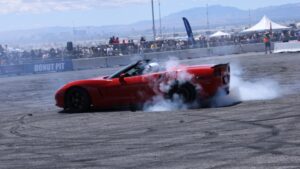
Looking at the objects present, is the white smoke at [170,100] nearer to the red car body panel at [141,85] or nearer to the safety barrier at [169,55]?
the red car body panel at [141,85]

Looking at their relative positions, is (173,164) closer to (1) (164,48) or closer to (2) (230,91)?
(2) (230,91)

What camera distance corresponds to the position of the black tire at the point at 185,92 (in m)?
14.4

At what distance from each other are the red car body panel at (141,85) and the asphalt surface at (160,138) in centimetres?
40

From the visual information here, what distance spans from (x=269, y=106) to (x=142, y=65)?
3.16m

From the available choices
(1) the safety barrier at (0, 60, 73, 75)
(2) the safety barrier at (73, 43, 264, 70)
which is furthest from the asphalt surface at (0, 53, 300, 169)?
(2) the safety barrier at (73, 43, 264, 70)

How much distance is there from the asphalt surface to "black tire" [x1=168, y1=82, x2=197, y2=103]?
21.1 inches

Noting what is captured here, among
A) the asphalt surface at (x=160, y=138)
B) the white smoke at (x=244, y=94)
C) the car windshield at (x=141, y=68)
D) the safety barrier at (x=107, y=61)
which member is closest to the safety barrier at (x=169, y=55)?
the safety barrier at (x=107, y=61)

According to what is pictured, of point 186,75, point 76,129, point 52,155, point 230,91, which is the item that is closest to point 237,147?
point 52,155

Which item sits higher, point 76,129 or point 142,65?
point 142,65

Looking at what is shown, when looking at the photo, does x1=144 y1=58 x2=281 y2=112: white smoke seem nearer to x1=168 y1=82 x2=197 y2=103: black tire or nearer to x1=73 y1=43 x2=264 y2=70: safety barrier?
x1=168 y1=82 x2=197 y2=103: black tire

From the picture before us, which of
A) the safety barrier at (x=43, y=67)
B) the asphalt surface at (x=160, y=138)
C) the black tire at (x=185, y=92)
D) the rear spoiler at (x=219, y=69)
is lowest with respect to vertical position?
the safety barrier at (x=43, y=67)

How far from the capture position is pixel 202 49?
157 feet

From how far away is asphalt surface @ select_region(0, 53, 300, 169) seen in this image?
8.32 metres

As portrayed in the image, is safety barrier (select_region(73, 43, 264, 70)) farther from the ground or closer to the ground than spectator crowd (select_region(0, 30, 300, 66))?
closer to the ground
